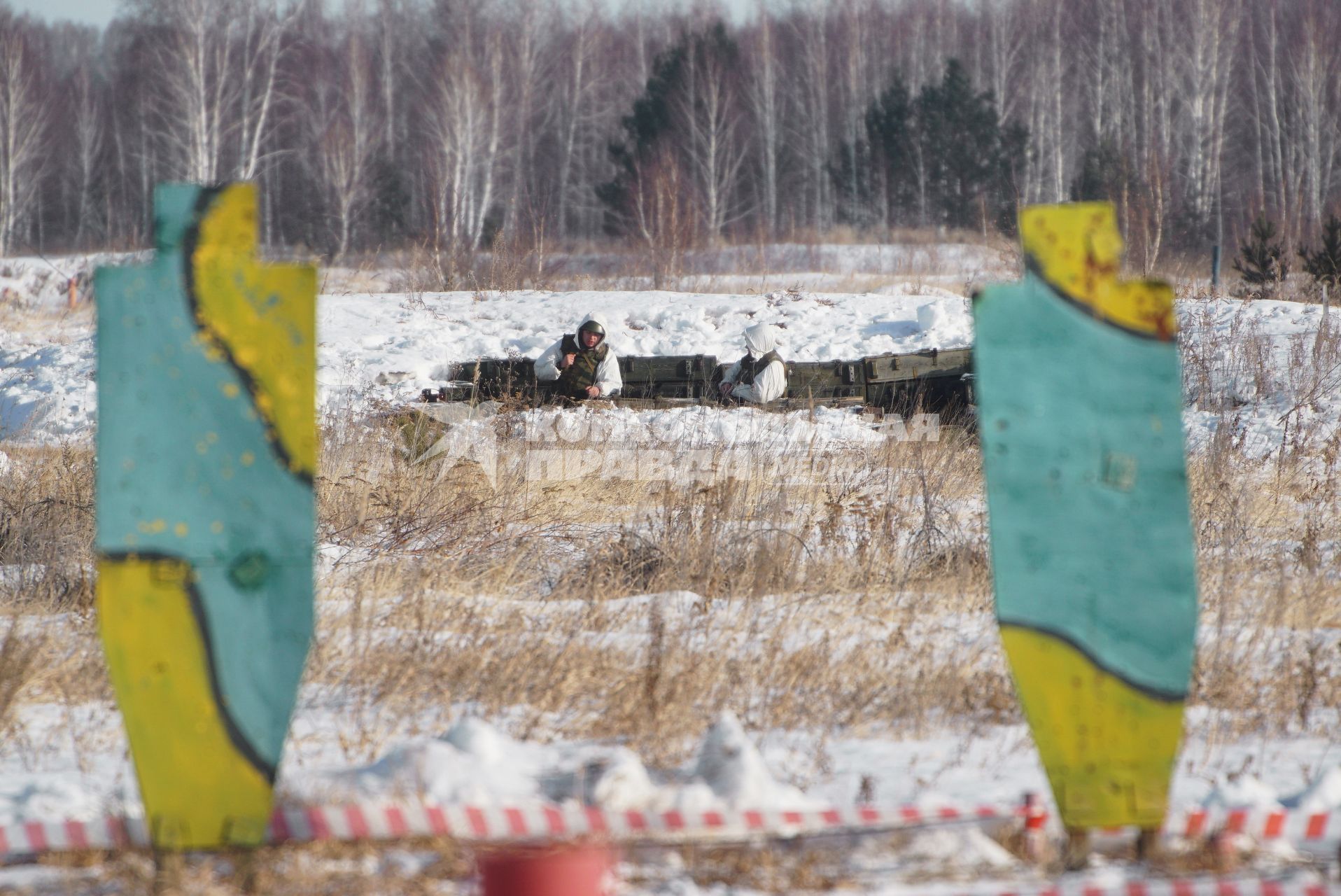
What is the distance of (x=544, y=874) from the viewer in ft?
7.16

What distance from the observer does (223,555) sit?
2482 mm

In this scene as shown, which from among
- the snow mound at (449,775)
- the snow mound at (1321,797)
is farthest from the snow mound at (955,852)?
the snow mound at (449,775)

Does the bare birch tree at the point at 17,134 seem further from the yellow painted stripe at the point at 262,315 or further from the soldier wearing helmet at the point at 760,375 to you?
the yellow painted stripe at the point at 262,315

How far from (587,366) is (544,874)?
8.68 metres

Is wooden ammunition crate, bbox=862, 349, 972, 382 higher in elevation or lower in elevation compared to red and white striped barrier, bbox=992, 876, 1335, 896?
higher

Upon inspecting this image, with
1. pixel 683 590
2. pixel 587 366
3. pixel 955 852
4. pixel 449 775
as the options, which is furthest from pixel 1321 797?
pixel 587 366

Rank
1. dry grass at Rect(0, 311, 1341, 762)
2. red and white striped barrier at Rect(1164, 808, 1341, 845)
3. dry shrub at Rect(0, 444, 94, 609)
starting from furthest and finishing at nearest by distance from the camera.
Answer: dry shrub at Rect(0, 444, 94, 609) → dry grass at Rect(0, 311, 1341, 762) → red and white striped barrier at Rect(1164, 808, 1341, 845)

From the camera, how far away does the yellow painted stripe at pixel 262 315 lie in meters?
2.48

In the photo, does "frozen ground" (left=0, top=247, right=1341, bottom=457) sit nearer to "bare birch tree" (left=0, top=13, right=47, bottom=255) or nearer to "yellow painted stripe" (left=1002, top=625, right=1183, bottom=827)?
"yellow painted stripe" (left=1002, top=625, right=1183, bottom=827)

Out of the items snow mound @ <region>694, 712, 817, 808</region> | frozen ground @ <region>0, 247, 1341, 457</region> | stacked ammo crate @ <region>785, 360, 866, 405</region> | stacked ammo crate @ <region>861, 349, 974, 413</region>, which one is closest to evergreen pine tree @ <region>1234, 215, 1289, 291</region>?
frozen ground @ <region>0, 247, 1341, 457</region>

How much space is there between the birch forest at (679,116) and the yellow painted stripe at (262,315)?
2602 cm

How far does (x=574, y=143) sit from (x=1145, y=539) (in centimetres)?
3742

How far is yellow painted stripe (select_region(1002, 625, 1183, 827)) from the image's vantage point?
100 inches

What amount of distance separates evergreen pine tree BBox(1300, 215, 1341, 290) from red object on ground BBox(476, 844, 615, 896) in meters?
17.3
